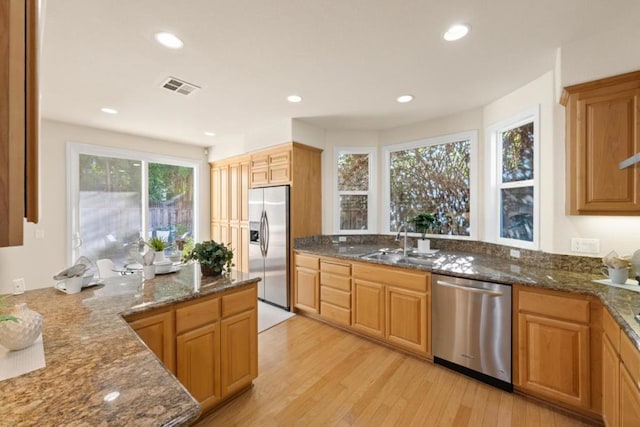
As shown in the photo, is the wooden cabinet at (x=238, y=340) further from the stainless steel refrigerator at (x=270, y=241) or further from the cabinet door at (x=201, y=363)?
the stainless steel refrigerator at (x=270, y=241)

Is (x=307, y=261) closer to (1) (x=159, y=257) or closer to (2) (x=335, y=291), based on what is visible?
(2) (x=335, y=291)

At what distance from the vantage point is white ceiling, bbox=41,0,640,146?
1607mm

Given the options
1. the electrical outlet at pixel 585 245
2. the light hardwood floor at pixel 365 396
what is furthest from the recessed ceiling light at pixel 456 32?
the light hardwood floor at pixel 365 396

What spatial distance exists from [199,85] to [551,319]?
347 centimetres

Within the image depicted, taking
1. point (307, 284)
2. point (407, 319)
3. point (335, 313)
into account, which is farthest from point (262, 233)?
point (407, 319)

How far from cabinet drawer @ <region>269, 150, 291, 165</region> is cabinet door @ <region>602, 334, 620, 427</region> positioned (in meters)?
3.31

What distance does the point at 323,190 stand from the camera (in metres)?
4.03

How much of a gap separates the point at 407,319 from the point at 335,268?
0.96 meters

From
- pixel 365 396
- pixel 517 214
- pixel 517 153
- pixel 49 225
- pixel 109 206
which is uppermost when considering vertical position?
pixel 517 153

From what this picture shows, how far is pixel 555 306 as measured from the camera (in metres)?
1.86

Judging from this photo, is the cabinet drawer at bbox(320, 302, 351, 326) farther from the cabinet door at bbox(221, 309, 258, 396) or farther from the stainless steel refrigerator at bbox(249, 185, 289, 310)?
the cabinet door at bbox(221, 309, 258, 396)

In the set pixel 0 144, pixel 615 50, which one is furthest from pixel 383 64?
pixel 0 144

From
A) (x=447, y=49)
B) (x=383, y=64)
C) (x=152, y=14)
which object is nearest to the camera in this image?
(x=152, y=14)

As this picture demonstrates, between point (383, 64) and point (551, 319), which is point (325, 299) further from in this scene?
point (383, 64)
